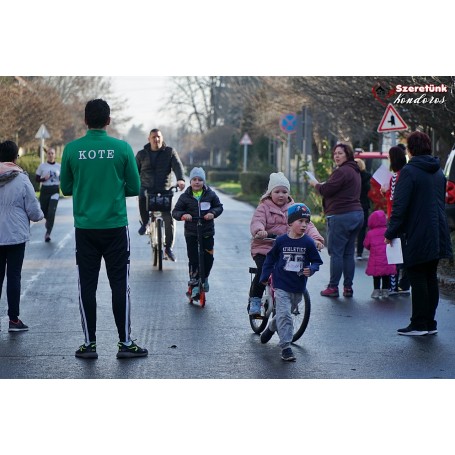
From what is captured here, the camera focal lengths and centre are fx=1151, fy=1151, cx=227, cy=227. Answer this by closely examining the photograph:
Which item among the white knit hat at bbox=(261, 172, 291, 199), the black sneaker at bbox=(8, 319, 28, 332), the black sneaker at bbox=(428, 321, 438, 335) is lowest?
Result: the black sneaker at bbox=(8, 319, 28, 332)

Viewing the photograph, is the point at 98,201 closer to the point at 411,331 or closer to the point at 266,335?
the point at 266,335

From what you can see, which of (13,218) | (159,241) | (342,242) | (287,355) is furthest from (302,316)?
(159,241)

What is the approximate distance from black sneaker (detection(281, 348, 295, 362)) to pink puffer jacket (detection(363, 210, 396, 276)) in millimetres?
4344

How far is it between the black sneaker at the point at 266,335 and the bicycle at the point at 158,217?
589 centimetres

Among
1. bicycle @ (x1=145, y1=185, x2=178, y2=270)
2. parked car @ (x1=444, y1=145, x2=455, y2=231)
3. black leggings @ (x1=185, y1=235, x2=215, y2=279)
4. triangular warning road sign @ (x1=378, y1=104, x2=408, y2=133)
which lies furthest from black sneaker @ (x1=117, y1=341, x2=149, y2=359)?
triangular warning road sign @ (x1=378, y1=104, x2=408, y2=133)

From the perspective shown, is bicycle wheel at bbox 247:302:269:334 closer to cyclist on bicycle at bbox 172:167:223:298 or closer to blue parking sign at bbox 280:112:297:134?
cyclist on bicycle at bbox 172:167:223:298

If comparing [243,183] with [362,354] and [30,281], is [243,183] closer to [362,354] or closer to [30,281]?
[30,281]

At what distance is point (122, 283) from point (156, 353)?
69 cm

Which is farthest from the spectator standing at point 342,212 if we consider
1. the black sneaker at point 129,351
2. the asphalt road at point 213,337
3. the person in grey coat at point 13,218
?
the black sneaker at point 129,351

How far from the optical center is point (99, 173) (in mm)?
8656

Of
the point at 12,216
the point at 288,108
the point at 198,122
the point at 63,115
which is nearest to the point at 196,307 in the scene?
the point at 12,216

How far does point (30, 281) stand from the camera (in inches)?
570

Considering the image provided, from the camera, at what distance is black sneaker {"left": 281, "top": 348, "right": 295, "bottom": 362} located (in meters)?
8.88

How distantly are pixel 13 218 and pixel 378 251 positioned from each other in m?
4.65
